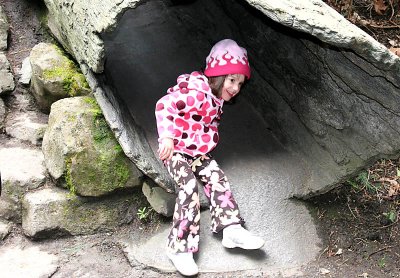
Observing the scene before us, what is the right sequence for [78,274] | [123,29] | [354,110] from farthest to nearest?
[123,29] < [354,110] < [78,274]

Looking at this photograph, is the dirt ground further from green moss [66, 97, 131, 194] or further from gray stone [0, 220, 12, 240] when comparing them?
green moss [66, 97, 131, 194]

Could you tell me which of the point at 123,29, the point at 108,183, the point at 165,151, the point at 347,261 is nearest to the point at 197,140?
the point at 165,151

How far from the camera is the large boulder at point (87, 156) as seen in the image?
3852 mm

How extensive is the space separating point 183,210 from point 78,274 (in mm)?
709

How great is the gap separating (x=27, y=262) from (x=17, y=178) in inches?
22.6

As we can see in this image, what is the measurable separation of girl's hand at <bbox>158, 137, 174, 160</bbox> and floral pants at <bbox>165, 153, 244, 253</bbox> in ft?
0.29

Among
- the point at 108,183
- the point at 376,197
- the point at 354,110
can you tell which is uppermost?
the point at 354,110

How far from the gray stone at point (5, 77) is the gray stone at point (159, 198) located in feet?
5.13

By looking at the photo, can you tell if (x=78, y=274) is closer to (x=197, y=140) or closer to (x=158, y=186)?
(x=158, y=186)

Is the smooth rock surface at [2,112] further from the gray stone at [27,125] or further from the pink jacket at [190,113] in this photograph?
the pink jacket at [190,113]

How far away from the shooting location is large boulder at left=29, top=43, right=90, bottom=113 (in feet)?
14.6

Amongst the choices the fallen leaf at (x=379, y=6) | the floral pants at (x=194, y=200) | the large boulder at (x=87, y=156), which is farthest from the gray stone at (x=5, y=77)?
the fallen leaf at (x=379, y=6)

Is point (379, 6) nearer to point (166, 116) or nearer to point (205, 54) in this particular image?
point (205, 54)

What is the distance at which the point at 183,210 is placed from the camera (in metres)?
3.69
